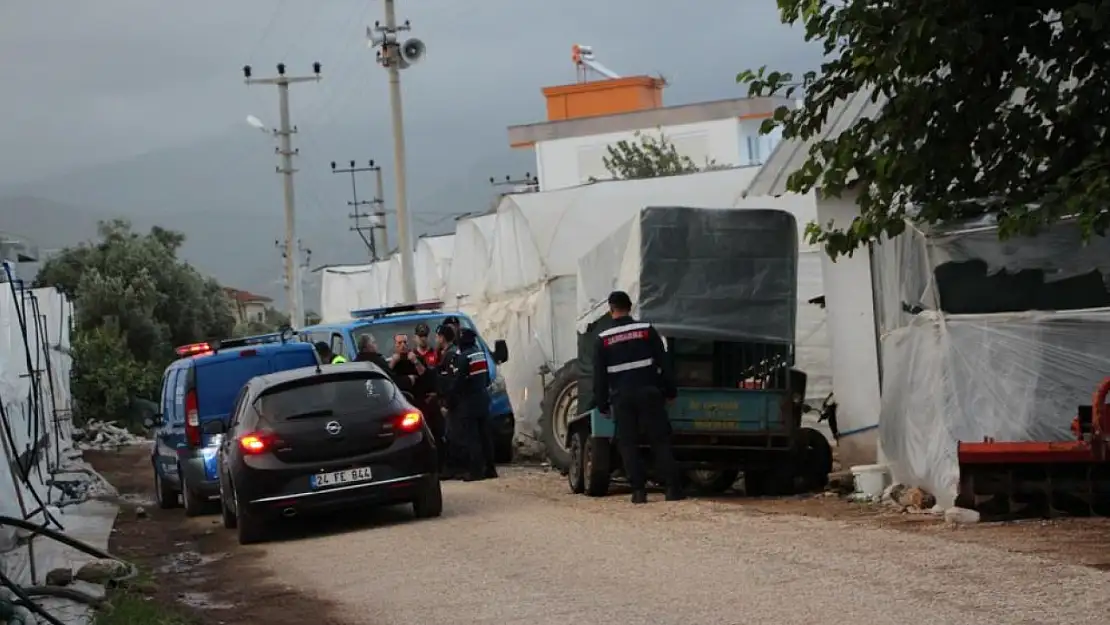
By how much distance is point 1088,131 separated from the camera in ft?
39.3

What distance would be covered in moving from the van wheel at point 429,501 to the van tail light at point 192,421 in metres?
4.08

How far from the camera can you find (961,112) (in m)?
12.2

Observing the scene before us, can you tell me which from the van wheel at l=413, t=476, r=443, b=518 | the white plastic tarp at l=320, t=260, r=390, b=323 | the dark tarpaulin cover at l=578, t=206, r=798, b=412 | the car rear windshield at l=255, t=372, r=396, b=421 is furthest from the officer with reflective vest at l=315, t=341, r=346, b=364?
the white plastic tarp at l=320, t=260, r=390, b=323

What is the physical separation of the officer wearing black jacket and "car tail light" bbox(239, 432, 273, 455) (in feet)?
9.85

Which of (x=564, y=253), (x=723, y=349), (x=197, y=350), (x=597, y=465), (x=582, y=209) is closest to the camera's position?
(x=597, y=465)

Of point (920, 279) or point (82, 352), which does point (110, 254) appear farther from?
point (920, 279)

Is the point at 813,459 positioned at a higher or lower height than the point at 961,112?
lower

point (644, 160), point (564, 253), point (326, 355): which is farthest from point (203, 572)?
point (644, 160)

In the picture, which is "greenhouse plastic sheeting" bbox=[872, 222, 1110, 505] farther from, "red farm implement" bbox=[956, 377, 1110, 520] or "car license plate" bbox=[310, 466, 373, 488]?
"car license plate" bbox=[310, 466, 373, 488]

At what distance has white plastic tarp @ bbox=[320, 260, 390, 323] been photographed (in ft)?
162

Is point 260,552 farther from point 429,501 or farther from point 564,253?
point 564,253

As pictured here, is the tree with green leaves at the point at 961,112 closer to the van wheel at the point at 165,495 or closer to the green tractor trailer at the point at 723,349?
the green tractor trailer at the point at 723,349

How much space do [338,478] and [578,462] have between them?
3.17 meters

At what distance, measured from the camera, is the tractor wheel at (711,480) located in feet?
56.7
